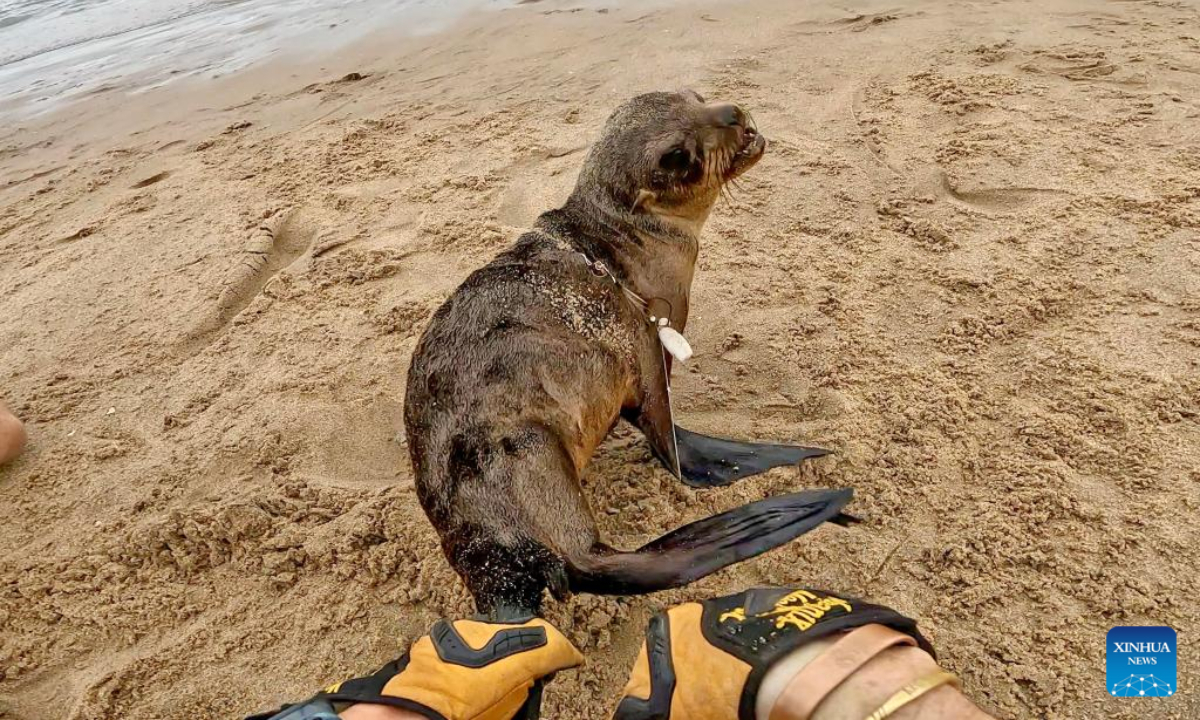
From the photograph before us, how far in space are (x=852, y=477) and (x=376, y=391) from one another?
6.98ft

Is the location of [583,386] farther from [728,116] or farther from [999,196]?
[999,196]

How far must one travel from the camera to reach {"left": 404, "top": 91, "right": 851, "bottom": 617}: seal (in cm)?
224

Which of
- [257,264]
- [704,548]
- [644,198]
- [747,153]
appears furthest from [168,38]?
[704,548]

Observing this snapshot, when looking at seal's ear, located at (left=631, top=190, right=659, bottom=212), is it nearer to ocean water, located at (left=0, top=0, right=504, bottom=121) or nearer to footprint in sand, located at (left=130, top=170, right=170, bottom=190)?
footprint in sand, located at (left=130, top=170, right=170, bottom=190)

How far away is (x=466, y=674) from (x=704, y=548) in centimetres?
79

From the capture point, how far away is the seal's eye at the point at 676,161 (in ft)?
10.0

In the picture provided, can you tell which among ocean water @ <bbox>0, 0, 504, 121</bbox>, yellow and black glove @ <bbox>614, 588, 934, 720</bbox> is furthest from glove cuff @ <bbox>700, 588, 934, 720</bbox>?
ocean water @ <bbox>0, 0, 504, 121</bbox>

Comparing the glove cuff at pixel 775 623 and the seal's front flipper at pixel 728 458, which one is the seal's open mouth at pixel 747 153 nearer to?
the seal's front flipper at pixel 728 458

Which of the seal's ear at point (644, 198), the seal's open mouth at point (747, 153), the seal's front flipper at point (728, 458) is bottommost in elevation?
the seal's front flipper at point (728, 458)

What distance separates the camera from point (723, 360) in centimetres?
347

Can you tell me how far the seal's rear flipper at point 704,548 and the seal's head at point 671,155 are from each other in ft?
4.56

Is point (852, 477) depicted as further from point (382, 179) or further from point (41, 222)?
point (41, 222)

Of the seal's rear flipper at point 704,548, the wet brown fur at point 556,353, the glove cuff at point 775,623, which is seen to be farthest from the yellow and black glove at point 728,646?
the wet brown fur at point 556,353

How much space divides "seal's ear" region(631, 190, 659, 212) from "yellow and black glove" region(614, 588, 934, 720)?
6.10 ft
